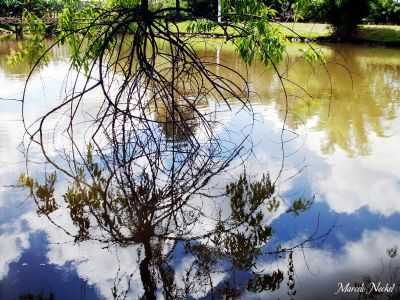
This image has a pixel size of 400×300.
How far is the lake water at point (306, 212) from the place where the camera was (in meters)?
3.80

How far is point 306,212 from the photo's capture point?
16.3 ft

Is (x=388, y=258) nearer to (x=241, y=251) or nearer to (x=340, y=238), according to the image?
(x=340, y=238)

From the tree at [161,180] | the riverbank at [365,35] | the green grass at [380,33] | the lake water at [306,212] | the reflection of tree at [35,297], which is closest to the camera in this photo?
the reflection of tree at [35,297]

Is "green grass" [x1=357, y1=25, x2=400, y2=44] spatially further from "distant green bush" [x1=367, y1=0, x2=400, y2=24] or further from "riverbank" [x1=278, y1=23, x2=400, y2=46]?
"distant green bush" [x1=367, y1=0, x2=400, y2=24]

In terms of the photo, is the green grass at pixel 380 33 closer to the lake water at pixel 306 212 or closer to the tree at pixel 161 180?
the lake water at pixel 306 212

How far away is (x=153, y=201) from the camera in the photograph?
5.11 m

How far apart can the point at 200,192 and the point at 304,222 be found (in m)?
1.20

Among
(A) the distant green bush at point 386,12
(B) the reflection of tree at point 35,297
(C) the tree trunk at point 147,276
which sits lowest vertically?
(B) the reflection of tree at point 35,297

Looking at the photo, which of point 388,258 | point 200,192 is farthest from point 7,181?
point 388,258

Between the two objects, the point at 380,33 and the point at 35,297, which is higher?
the point at 380,33

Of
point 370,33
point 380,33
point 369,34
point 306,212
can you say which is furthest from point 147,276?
point 370,33

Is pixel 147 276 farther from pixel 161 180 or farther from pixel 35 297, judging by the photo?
pixel 161 180

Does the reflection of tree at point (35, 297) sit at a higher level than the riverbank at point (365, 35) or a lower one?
lower

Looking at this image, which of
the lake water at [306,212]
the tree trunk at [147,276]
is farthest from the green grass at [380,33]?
the tree trunk at [147,276]
